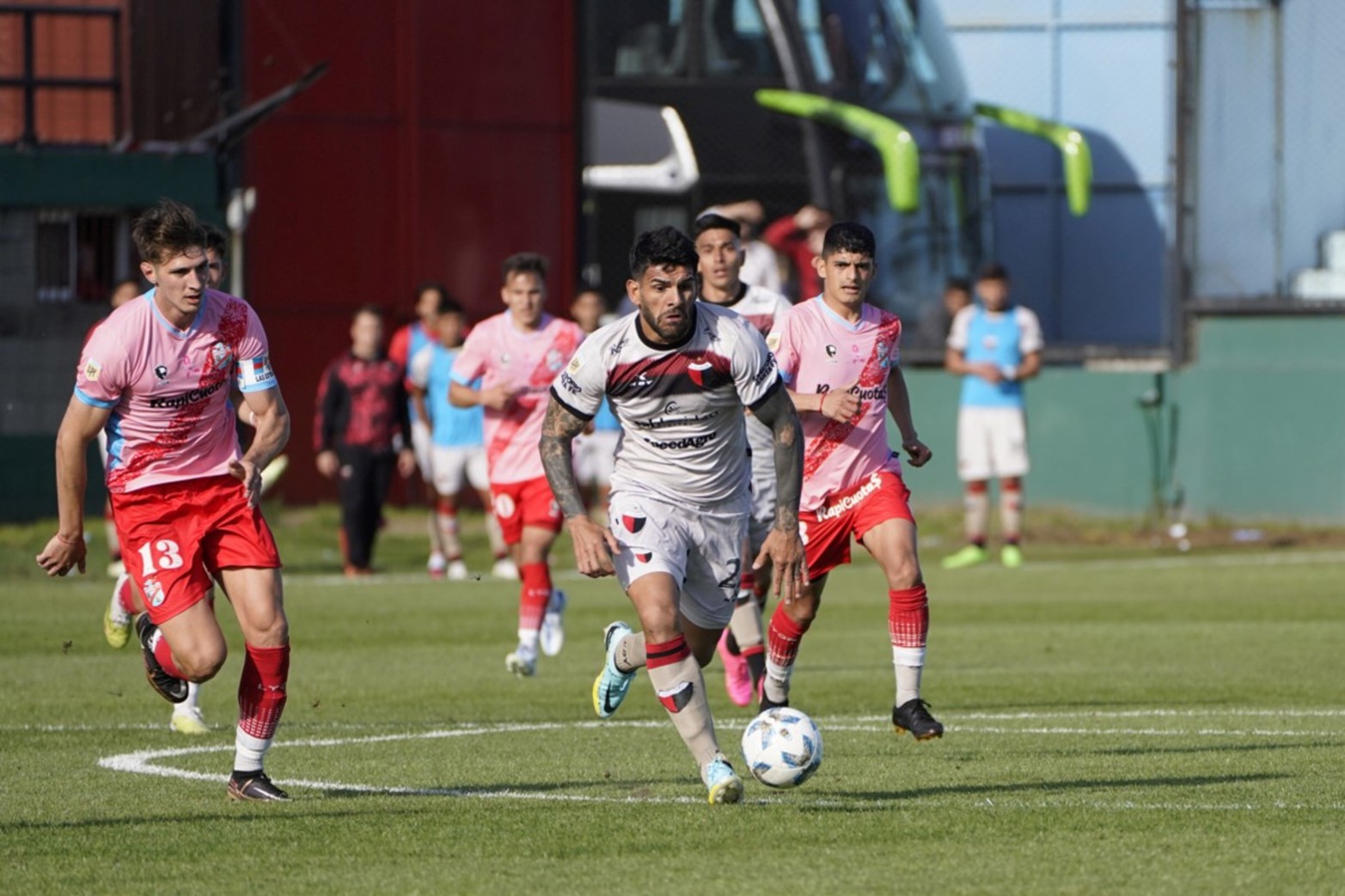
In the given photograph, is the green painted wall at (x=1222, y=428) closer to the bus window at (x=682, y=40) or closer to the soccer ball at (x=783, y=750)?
the bus window at (x=682, y=40)

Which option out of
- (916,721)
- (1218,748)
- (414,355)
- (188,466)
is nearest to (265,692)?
(188,466)

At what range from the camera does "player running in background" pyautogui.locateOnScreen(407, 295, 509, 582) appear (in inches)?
874

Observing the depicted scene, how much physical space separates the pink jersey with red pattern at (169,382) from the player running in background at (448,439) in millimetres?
12807

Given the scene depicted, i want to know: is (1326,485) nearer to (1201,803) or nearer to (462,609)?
(462,609)

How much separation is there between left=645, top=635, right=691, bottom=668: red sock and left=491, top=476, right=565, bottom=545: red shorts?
5.90m

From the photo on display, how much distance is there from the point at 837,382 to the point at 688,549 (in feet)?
7.50

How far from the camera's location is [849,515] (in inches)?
428

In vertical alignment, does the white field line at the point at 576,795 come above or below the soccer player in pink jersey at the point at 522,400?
below

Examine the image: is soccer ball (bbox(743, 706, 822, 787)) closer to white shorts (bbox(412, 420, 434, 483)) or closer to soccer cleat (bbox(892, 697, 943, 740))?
soccer cleat (bbox(892, 697, 943, 740))

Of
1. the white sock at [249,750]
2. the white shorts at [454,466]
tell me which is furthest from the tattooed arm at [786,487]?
the white shorts at [454,466]

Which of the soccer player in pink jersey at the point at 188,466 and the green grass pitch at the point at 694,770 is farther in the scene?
the soccer player in pink jersey at the point at 188,466

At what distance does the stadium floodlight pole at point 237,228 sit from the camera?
25.6 meters

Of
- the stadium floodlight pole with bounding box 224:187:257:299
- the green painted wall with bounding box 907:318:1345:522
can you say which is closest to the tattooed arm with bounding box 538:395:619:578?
the stadium floodlight pole with bounding box 224:187:257:299

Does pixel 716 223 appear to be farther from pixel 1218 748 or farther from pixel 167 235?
pixel 167 235
